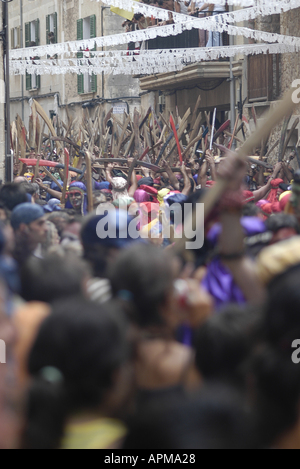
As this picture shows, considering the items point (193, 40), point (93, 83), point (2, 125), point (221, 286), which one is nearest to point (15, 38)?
point (93, 83)

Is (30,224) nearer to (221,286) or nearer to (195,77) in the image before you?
(221,286)

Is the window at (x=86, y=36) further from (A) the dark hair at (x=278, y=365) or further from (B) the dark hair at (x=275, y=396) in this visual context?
(B) the dark hair at (x=275, y=396)

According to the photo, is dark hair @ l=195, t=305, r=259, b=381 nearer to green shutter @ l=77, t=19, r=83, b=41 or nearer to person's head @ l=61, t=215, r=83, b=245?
person's head @ l=61, t=215, r=83, b=245

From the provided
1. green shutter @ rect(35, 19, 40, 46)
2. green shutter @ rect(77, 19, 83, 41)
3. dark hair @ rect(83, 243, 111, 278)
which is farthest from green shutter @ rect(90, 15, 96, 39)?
dark hair @ rect(83, 243, 111, 278)

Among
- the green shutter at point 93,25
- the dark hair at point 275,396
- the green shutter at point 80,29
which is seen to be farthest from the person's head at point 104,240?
the green shutter at point 80,29

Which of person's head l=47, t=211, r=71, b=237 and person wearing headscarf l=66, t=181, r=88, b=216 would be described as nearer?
person's head l=47, t=211, r=71, b=237

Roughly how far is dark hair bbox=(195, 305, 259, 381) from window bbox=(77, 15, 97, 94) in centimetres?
2355

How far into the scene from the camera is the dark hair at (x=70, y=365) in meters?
1.81

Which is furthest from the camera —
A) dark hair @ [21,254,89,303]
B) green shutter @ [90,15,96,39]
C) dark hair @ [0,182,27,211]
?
green shutter @ [90,15,96,39]

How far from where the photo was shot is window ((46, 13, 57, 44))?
27547 mm

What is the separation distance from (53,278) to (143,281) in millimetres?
548
